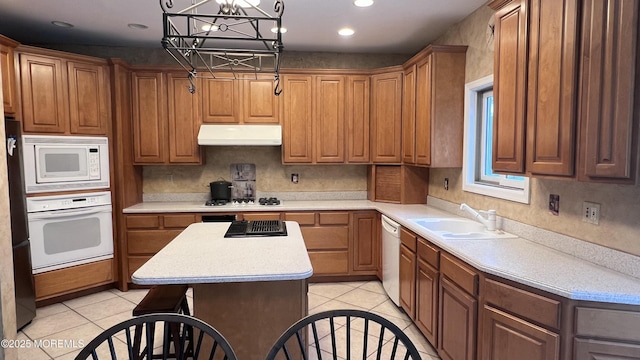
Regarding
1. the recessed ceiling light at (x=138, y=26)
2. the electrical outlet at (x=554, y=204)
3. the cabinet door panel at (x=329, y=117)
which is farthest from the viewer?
the cabinet door panel at (x=329, y=117)

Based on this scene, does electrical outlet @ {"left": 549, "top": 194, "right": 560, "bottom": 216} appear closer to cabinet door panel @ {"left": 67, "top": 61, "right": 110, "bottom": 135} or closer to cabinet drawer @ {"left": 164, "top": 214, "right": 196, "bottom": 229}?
Result: cabinet drawer @ {"left": 164, "top": 214, "right": 196, "bottom": 229}

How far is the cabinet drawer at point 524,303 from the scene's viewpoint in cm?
158

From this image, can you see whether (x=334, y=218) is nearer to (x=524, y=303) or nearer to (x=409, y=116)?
(x=409, y=116)

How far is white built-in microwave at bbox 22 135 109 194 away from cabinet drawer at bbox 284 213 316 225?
6.26 ft

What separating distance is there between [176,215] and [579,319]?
3.51 meters

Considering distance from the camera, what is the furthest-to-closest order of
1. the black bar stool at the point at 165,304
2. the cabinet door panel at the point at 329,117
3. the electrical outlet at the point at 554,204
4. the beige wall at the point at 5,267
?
the cabinet door panel at the point at 329,117 → the beige wall at the point at 5,267 → the electrical outlet at the point at 554,204 → the black bar stool at the point at 165,304

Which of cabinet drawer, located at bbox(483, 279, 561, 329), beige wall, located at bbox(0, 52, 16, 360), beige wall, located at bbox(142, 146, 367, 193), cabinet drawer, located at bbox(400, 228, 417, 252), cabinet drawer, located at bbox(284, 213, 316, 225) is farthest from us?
beige wall, located at bbox(142, 146, 367, 193)

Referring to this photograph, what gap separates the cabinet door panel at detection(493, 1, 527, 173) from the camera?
6.75 ft

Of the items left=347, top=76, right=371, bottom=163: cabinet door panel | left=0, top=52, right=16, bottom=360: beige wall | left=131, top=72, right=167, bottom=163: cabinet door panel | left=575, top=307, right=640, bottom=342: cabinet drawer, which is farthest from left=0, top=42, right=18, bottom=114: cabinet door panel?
left=575, top=307, right=640, bottom=342: cabinet drawer

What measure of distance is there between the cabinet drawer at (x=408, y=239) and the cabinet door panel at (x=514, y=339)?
3.21ft

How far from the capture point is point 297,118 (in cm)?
412

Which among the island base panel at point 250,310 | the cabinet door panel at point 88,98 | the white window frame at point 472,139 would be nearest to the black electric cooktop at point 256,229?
the island base panel at point 250,310

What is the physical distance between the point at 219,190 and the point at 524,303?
3342 mm

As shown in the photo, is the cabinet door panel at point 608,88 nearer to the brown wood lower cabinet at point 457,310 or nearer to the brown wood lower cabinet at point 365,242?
the brown wood lower cabinet at point 457,310
